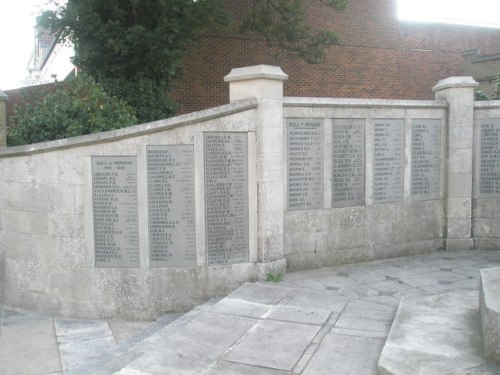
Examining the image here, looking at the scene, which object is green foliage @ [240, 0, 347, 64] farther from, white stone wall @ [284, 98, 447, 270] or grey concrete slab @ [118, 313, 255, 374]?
grey concrete slab @ [118, 313, 255, 374]

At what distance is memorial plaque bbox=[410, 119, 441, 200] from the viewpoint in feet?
25.1

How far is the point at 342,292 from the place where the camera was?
19.3 feet

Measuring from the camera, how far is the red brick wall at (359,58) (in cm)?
1631

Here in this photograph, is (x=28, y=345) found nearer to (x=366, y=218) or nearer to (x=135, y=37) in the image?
(x=366, y=218)

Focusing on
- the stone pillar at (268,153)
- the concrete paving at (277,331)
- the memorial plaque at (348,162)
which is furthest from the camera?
the memorial plaque at (348,162)

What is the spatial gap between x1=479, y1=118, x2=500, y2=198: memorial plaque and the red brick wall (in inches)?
390

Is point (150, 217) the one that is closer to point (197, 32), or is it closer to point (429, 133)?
point (429, 133)

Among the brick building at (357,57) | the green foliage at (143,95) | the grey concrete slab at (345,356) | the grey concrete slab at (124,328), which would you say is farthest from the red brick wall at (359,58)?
the grey concrete slab at (345,356)

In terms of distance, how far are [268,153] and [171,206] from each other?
4.37 ft

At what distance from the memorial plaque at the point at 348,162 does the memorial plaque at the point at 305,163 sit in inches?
9.7

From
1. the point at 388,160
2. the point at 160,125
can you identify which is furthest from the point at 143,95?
the point at 388,160

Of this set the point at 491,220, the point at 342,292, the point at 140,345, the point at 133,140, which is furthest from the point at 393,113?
the point at 140,345

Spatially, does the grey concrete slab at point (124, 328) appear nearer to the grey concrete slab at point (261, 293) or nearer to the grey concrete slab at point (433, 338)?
the grey concrete slab at point (261, 293)

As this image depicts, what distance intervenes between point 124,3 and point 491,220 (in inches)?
322
